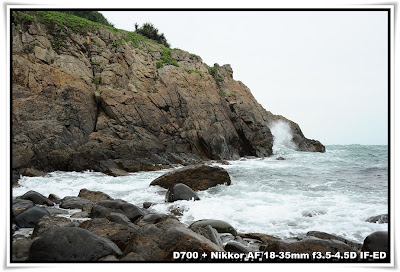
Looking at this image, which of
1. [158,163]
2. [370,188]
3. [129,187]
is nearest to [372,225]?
[370,188]

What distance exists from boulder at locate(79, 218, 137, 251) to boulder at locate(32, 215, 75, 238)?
60 cm

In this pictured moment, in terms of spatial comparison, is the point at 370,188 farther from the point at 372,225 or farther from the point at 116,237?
the point at 116,237

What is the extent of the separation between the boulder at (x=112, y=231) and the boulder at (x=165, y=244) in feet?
1.86

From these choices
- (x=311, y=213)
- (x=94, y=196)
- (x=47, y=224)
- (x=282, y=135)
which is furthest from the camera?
(x=282, y=135)

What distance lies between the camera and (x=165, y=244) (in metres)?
3.96

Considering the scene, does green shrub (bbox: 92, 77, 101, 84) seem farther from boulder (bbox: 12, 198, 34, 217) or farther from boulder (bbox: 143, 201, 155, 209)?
boulder (bbox: 143, 201, 155, 209)

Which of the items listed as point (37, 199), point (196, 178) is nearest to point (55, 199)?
point (37, 199)

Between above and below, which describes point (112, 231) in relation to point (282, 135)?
below

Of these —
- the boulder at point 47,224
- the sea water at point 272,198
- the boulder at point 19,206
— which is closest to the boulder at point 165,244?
the boulder at point 47,224

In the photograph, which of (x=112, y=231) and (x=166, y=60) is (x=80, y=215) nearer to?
(x=112, y=231)

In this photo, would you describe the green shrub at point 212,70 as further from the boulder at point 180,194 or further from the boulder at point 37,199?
the boulder at point 37,199

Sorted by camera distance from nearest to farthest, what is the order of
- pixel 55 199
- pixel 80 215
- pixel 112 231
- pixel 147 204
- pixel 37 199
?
pixel 112 231
pixel 80 215
pixel 37 199
pixel 147 204
pixel 55 199

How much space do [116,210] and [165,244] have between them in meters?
3.20

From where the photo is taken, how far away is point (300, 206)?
25.0 ft
